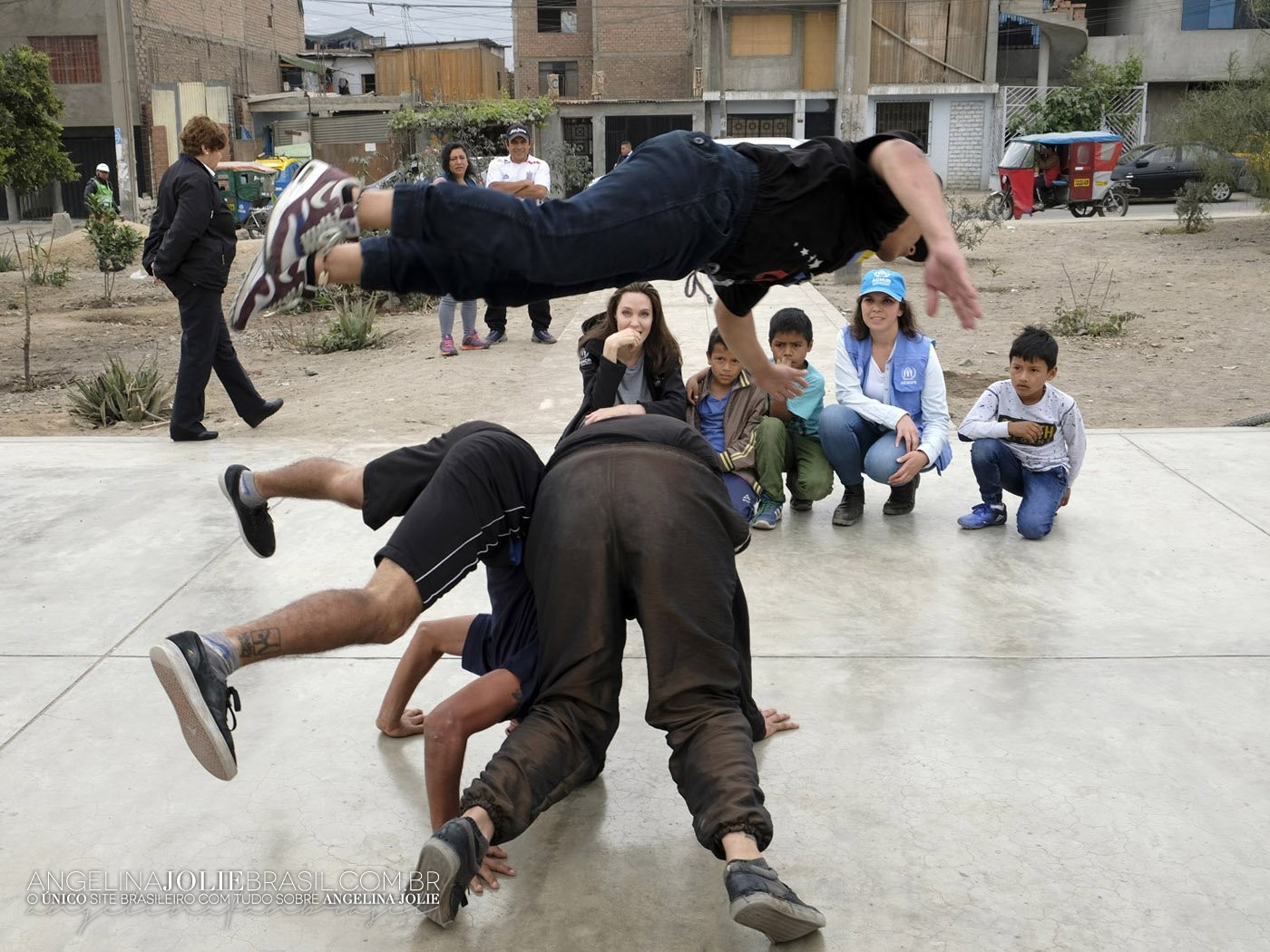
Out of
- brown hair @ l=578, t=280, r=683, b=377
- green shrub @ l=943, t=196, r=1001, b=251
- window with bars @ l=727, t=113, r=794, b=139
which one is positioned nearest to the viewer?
brown hair @ l=578, t=280, r=683, b=377

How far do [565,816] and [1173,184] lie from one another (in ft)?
99.6

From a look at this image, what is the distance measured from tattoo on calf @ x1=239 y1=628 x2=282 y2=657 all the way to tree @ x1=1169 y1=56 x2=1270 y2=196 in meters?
20.5

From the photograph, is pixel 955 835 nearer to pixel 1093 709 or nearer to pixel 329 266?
pixel 1093 709

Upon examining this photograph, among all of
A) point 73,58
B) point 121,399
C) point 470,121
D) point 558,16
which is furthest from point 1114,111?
point 121,399

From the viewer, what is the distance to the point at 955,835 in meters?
2.81

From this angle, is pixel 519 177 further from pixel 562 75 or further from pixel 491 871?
pixel 562 75

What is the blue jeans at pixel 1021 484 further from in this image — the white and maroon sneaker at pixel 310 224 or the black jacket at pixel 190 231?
the black jacket at pixel 190 231

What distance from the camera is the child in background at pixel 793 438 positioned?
5062 millimetres

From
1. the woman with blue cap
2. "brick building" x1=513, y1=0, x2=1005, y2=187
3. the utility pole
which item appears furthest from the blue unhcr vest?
"brick building" x1=513, y1=0, x2=1005, y2=187

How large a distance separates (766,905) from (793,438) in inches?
128

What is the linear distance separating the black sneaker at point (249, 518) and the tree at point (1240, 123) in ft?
64.6

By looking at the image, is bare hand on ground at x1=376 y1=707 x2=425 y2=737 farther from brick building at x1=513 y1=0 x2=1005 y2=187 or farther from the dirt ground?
brick building at x1=513 y1=0 x2=1005 y2=187

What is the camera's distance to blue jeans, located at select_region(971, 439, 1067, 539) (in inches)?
194

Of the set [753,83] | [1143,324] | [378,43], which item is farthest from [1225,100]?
[378,43]
